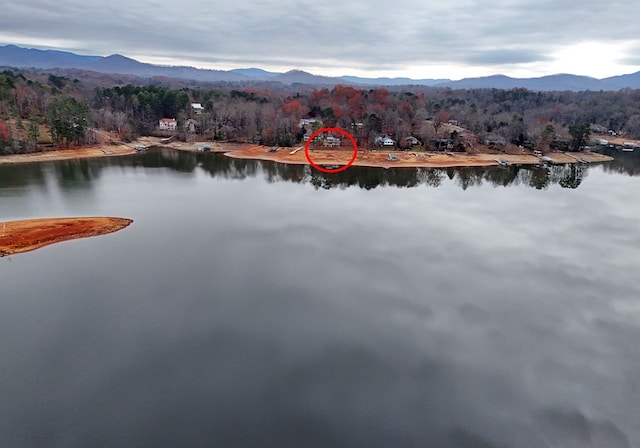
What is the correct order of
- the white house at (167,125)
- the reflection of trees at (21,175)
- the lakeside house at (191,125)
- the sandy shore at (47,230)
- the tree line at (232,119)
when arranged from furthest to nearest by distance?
the white house at (167,125) < the lakeside house at (191,125) < the tree line at (232,119) < the reflection of trees at (21,175) < the sandy shore at (47,230)

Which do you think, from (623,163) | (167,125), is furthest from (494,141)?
(167,125)

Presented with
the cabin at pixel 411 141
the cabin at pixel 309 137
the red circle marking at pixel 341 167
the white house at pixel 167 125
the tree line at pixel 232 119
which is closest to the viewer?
the red circle marking at pixel 341 167

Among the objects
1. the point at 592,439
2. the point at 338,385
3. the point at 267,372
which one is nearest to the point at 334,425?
the point at 338,385

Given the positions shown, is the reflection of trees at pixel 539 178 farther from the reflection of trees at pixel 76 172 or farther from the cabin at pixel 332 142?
the reflection of trees at pixel 76 172

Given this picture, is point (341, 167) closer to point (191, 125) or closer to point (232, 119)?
point (232, 119)

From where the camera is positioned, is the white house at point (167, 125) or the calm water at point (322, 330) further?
the white house at point (167, 125)

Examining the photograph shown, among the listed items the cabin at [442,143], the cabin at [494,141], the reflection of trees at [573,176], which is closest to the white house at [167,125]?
the cabin at [442,143]

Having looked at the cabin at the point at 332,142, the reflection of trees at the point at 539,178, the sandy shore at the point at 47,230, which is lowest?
the sandy shore at the point at 47,230
